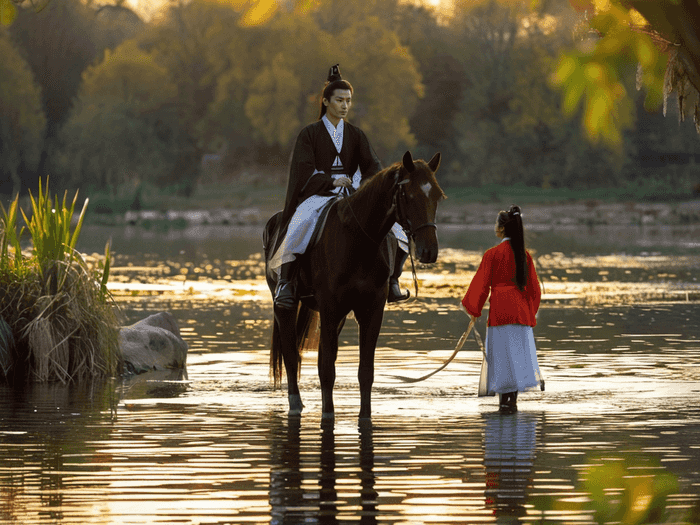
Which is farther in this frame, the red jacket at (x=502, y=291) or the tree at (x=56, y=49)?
the tree at (x=56, y=49)

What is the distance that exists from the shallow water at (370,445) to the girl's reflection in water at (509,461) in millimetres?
22

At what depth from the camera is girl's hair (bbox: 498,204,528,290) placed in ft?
37.6

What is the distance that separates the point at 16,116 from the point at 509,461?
72.1 metres

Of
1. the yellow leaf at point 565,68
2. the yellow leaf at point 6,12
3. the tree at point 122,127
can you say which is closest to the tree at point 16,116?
the tree at point 122,127

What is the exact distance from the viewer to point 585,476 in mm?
8180

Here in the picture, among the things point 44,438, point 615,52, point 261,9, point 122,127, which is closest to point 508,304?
point 44,438

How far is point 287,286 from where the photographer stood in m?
11.0

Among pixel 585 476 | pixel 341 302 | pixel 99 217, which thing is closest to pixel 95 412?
pixel 341 302

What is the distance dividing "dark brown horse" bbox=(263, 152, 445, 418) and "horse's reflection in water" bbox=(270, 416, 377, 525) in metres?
0.55

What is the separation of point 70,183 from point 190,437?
2879 inches

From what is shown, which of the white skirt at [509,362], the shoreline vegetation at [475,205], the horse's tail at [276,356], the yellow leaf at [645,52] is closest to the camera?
the yellow leaf at [645,52]

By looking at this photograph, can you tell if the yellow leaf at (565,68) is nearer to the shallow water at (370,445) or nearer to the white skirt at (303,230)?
the shallow water at (370,445)

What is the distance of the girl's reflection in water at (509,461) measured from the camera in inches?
288

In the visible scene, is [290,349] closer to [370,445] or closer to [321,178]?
[321,178]
